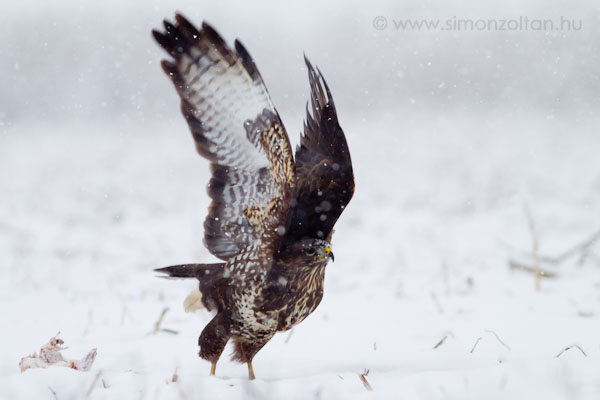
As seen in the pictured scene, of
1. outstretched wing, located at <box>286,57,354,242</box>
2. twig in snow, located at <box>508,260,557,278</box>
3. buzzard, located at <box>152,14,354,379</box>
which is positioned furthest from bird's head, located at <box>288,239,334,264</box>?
twig in snow, located at <box>508,260,557,278</box>

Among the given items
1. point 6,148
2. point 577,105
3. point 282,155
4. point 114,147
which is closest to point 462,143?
point 577,105

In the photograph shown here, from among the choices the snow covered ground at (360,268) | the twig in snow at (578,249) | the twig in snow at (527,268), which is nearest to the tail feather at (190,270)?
the snow covered ground at (360,268)

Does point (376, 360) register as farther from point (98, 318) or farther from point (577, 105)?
point (577, 105)

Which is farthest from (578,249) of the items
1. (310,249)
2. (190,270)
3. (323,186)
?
(190,270)

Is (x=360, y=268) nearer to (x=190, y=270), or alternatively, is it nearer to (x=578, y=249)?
(x=578, y=249)

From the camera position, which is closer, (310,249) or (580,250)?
(310,249)

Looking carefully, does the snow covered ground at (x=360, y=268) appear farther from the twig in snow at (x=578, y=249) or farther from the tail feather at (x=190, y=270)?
the tail feather at (x=190, y=270)

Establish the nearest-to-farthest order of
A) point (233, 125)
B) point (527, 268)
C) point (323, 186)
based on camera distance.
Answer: point (233, 125) → point (323, 186) → point (527, 268)
